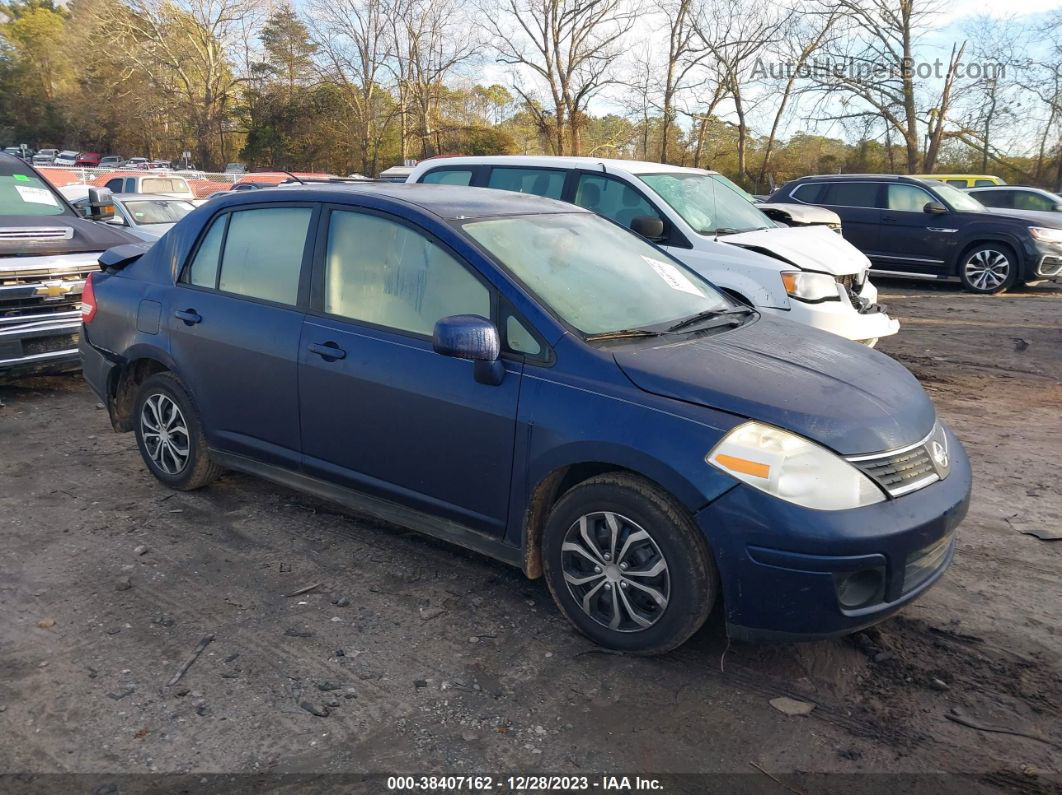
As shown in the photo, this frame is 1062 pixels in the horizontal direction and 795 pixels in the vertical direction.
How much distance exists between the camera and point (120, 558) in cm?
412

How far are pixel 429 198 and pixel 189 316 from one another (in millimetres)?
1510

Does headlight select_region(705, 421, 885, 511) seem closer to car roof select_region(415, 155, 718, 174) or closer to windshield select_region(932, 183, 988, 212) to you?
car roof select_region(415, 155, 718, 174)

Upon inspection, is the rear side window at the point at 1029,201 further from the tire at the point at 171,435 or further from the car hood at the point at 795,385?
the tire at the point at 171,435

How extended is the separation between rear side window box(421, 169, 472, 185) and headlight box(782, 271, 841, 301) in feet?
10.7

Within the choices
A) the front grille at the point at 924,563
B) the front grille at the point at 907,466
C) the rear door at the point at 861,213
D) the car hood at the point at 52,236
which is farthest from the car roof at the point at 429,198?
the rear door at the point at 861,213

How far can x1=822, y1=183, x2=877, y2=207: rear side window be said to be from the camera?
13781 mm

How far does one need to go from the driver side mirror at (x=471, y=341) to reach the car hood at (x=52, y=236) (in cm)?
514

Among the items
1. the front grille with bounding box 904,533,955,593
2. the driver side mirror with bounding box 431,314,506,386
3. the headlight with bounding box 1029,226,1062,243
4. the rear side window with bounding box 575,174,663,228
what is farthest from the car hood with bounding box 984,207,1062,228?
the driver side mirror with bounding box 431,314,506,386

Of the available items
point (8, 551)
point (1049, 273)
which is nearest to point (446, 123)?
point (1049, 273)

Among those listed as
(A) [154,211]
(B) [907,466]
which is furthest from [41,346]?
(A) [154,211]

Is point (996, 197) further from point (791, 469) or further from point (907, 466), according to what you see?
point (791, 469)

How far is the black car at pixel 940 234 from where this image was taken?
12.6 metres

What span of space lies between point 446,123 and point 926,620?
4344 cm

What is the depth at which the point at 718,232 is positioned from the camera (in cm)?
745
